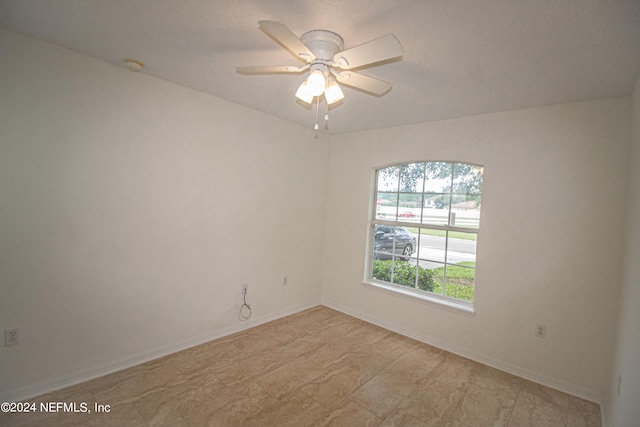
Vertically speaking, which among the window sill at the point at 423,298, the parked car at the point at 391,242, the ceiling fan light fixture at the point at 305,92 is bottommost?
the window sill at the point at 423,298

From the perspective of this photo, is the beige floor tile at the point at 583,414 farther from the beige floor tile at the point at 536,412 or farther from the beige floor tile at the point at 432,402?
the beige floor tile at the point at 432,402

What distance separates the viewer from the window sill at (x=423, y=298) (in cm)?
316

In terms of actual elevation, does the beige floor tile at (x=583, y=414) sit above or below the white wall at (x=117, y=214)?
below

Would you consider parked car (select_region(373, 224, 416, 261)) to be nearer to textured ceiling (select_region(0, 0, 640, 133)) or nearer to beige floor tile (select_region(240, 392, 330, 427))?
textured ceiling (select_region(0, 0, 640, 133))

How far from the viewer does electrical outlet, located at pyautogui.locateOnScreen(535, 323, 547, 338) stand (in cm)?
267

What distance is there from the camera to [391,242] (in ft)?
12.8

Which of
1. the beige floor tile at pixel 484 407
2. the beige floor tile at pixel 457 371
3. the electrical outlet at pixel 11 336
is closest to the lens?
the electrical outlet at pixel 11 336

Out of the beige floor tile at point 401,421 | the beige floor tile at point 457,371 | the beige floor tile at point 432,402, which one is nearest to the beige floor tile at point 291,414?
the beige floor tile at point 401,421

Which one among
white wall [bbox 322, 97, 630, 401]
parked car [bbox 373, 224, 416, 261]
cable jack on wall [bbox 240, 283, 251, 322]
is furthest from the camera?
parked car [bbox 373, 224, 416, 261]

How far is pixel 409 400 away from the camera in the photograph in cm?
235

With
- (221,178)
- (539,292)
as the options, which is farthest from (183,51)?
(539,292)

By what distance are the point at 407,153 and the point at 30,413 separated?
4061mm

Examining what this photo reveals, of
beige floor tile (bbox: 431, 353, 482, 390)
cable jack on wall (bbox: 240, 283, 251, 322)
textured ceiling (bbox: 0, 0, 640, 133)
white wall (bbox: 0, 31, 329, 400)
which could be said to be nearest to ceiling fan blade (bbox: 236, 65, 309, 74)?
textured ceiling (bbox: 0, 0, 640, 133)

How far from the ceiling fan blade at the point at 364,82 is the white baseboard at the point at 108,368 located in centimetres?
285
